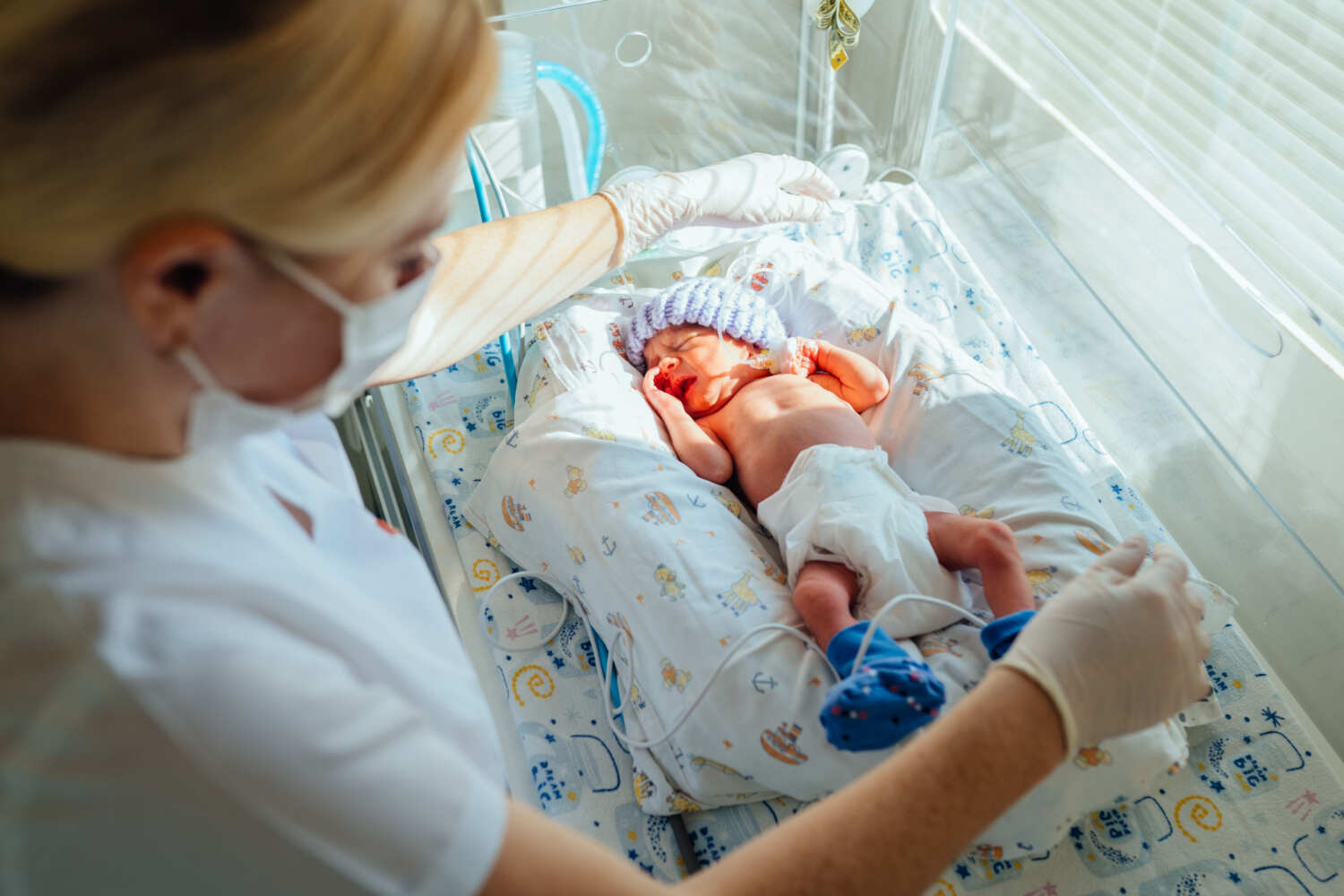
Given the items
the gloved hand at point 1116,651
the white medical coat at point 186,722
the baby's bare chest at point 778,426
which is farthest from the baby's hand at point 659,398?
the white medical coat at point 186,722

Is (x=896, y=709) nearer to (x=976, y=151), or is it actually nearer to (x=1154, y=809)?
(x=1154, y=809)

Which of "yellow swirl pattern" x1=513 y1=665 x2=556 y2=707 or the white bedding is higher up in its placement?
the white bedding

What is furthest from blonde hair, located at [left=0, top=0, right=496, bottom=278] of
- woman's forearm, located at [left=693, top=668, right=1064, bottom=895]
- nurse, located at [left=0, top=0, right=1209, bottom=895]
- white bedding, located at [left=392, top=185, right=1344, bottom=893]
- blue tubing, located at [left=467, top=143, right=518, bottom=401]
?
blue tubing, located at [left=467, top=143, right=518, bottom=401]

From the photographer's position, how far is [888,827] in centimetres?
79

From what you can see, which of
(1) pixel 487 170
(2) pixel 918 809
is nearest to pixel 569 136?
(1) pixel 487 170

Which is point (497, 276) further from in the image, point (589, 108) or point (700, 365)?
point (589, 108)

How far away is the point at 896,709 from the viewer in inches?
44.2

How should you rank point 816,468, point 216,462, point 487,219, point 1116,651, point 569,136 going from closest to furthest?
point 216,462, point 1116,651, point 816,468, point 487,219, point 569,136

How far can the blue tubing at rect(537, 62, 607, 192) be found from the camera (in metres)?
2.05

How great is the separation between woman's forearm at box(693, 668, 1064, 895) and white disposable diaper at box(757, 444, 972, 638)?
1.61 feet

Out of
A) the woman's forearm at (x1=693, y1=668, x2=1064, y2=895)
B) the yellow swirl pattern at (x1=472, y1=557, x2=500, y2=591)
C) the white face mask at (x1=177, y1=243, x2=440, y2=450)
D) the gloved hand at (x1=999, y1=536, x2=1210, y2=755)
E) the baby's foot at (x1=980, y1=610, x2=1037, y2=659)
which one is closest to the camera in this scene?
the white face mask at (x1=177, y1=243, x2=440, y2=450)

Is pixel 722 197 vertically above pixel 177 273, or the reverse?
pixel 177 273

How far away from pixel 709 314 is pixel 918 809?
1325 millimetres

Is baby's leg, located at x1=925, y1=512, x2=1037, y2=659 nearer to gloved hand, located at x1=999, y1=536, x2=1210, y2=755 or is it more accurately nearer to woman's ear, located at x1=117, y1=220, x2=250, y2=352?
gloved hand, located at x1=999, y1=536, x2=1210, y2=755
